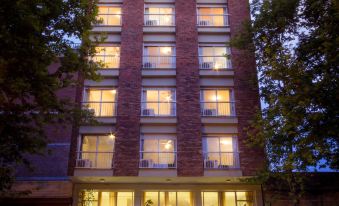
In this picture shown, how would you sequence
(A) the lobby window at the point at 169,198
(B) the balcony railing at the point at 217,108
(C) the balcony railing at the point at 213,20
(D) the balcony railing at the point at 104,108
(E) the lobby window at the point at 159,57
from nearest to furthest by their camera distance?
(A) the lobby window at the point at 169,198
(D) the balcony railing at the point at 104,108
(B) the balcony railing at the point at 217,108
(E) the lobby window at the point at 159,57
(C) the balcony railing at the point at 213,20

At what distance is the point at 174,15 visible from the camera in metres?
23.8

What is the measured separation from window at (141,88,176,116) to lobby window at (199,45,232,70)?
265 cm

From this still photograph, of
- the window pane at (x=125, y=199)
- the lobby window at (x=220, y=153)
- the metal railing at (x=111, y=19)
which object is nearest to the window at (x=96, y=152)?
the window pane at (x=125, y=199)

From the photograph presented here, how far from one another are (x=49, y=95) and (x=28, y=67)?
1184 millimetres

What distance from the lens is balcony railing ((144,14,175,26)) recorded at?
77.6 ft

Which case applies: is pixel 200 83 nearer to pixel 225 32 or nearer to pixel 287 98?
pixel 225 32

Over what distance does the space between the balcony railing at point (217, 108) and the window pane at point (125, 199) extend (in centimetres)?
605

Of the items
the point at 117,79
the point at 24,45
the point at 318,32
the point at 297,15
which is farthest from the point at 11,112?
the point at 297,15

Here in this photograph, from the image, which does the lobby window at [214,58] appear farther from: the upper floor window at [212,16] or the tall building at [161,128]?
the upper floor window at [212,16]

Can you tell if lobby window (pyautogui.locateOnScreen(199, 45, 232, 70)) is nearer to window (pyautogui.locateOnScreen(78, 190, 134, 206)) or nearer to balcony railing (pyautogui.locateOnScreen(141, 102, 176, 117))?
balcony railing (pyautogui.locateOnScreen(141, 102, 176, 117))

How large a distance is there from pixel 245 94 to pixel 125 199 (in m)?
8.79

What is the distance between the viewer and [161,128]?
20.9m

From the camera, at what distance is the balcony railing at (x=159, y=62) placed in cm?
2242

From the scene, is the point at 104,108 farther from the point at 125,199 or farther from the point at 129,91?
the point at 125,199
